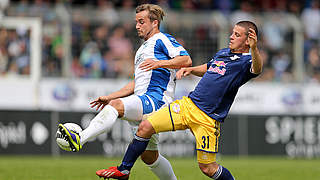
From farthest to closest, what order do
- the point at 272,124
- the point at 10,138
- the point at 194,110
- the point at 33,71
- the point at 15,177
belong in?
the point at 272,124, the point at 33,71, the point at 10,138, the point at 15,177, the point at 194,110

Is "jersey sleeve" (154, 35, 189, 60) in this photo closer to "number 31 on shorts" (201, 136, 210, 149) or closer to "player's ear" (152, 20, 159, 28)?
"player's ear" (152, 20, 159, 28)

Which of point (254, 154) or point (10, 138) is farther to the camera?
point (254, 154)

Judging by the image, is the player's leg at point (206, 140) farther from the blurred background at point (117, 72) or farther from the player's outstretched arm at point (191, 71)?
the blurred background at point (117, 72)

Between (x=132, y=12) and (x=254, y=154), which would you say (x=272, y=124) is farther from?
(x=132, y=12)

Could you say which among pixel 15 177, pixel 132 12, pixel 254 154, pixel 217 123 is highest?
pixel 132 12

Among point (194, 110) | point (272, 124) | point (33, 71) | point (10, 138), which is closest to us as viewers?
point (194, 110)

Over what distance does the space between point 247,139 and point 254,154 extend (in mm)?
453

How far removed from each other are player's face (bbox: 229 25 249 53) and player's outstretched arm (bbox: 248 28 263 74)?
1.26 ft

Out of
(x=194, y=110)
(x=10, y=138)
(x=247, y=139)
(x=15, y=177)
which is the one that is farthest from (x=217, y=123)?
(x=247, y=139)

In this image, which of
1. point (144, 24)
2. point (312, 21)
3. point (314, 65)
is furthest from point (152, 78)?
point (312, 21)

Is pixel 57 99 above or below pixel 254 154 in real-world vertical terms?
above

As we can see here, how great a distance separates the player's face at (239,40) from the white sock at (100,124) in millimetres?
1508

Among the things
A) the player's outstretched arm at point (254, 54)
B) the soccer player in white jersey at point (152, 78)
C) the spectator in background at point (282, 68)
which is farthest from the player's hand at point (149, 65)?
the spectator in background at point (282, 68)

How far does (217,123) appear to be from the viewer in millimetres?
7262
